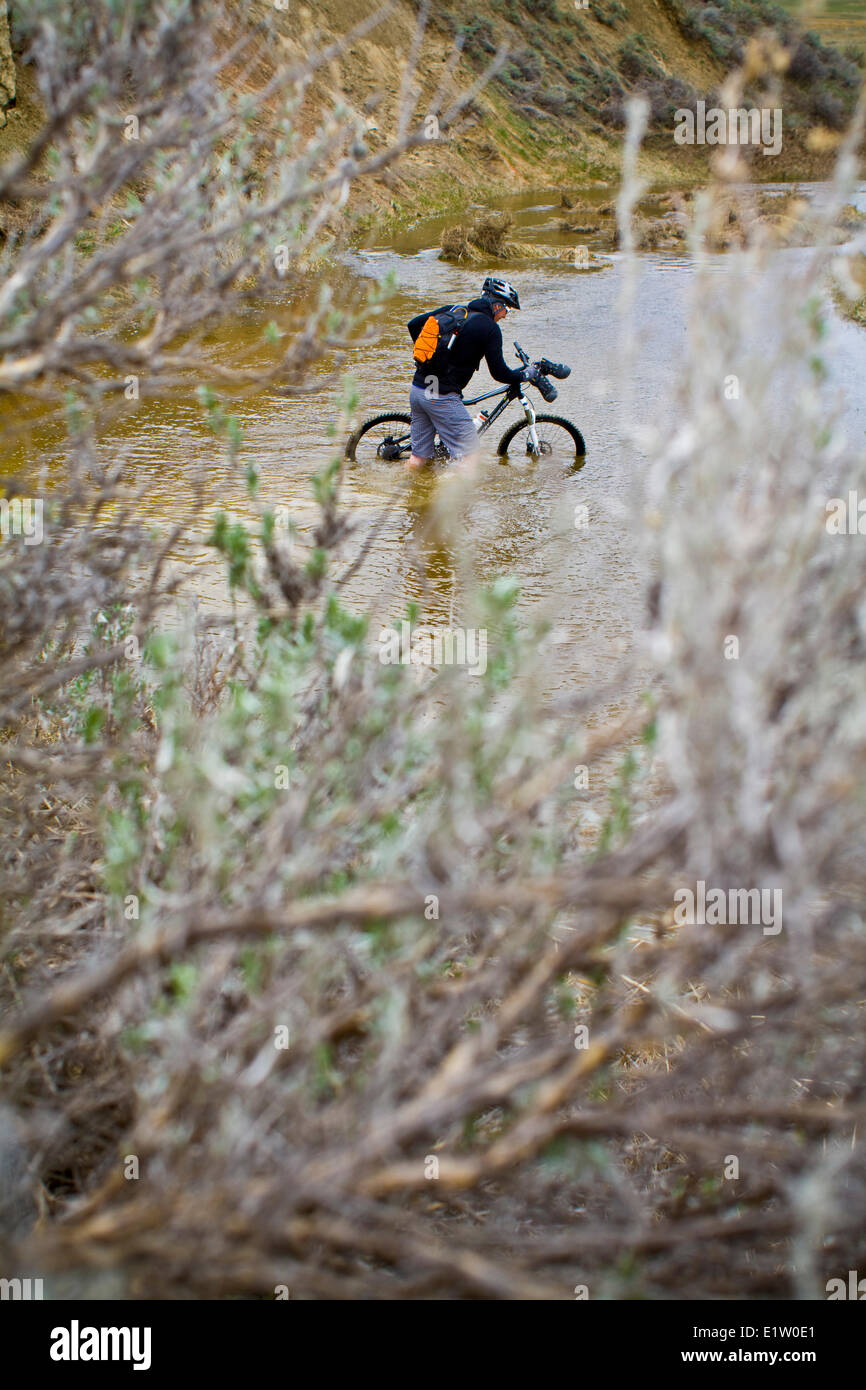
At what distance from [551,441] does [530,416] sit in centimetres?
101

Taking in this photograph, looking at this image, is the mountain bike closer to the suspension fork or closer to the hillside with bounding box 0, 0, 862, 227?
the suspension fork

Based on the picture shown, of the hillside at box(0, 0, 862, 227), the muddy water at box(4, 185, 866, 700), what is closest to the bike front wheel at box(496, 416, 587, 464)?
the muddy water at box(4, 185, 866, 700)

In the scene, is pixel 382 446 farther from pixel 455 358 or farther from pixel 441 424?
pixel 455 358

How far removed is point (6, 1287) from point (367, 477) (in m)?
7.90

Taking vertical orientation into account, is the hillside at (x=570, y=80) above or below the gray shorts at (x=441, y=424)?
above

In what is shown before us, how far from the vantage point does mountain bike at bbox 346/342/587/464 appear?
9.01 meters

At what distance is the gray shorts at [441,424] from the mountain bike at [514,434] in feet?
0.48

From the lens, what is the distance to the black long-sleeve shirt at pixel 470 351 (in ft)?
27.0

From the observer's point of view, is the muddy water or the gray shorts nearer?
the muddy water

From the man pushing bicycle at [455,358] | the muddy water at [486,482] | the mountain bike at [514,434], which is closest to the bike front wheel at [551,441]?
the mountain bike at [514,434]

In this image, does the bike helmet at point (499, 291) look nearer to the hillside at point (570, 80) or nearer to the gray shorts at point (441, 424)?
the gray shorts at point (441, 424)

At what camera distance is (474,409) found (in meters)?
11.3

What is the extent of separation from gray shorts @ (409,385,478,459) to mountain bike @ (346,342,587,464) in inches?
5.8
